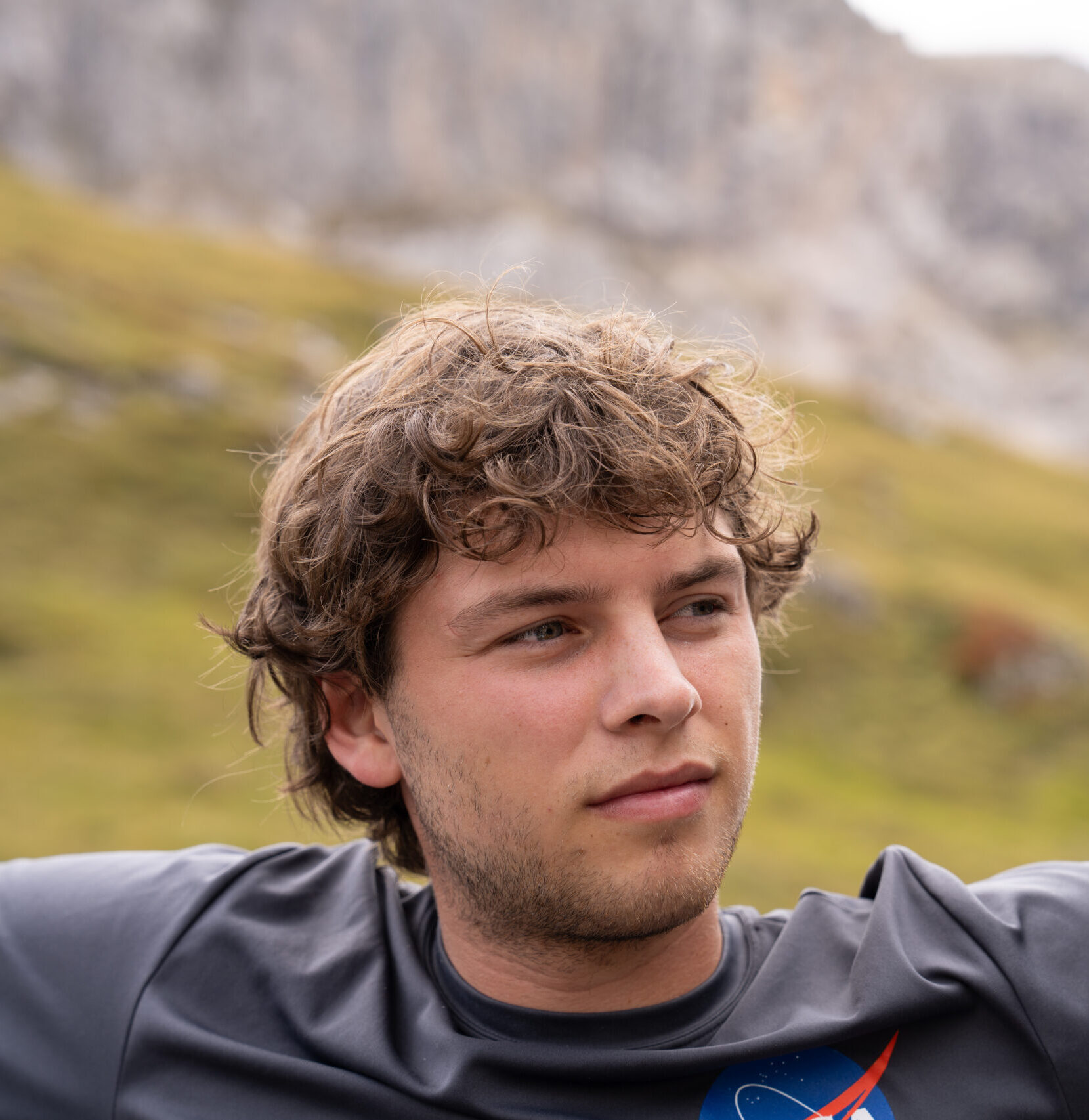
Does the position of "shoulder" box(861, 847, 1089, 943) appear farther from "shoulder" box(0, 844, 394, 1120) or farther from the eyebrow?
"shoulder" box(0, 844, 394, 1120)

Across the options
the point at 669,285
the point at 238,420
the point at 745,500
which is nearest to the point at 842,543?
the point at 238,420

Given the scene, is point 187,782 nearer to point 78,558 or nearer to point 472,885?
point 78,558

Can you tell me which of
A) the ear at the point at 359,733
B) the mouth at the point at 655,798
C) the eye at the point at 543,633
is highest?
the eye at the point at 543,633

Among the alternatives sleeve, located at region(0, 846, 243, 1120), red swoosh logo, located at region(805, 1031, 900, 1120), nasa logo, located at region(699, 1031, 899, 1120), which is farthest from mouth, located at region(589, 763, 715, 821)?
sleeve, located at region(0, 846, 243, 1120)

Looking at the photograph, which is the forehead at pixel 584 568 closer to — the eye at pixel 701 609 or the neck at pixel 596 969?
the eye at pixel 701 609

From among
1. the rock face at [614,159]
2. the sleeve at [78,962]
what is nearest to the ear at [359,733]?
the sleeve at [78,962]

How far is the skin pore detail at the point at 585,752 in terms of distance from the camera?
3113mm

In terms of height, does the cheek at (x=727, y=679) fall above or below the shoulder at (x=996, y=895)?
above

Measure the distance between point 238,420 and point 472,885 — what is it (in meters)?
33.7

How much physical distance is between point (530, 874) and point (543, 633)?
71 cm

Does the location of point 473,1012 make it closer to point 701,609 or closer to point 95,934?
point 95,934

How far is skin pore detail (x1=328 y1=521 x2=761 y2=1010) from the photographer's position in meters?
3.11

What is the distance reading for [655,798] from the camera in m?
3.12

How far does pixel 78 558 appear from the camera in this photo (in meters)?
26.7
